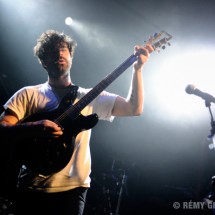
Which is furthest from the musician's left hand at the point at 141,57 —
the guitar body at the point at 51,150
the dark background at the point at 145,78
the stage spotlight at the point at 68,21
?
the stage spotlight at the point at 68,21

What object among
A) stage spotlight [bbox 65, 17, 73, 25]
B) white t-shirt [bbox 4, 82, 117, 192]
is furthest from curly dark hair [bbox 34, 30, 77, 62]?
stage spotlight [bbox 65, 17, 73, 25]

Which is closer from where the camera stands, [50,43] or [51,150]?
[51,150]

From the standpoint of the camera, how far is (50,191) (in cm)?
222

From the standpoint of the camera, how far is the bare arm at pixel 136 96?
2.74 metres

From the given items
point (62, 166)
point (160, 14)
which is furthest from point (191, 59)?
point (62, 166)

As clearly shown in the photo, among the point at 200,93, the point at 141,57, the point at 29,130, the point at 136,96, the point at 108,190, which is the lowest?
the point at 108,190

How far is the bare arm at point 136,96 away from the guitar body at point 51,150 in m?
0.50

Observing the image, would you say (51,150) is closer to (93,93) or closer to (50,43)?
(93,93)

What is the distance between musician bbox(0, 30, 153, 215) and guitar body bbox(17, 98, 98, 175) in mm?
38

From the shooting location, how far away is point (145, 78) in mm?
7629

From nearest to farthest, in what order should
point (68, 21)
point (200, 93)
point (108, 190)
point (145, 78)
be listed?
point (200, 93), point (68, 21), point (108, 190), point (145, 78)

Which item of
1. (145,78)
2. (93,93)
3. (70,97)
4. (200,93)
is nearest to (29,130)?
(70,97)

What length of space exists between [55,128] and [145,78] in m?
5.69

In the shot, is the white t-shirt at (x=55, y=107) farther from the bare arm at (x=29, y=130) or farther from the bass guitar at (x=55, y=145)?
the bare arm at (x=29, y=130)
